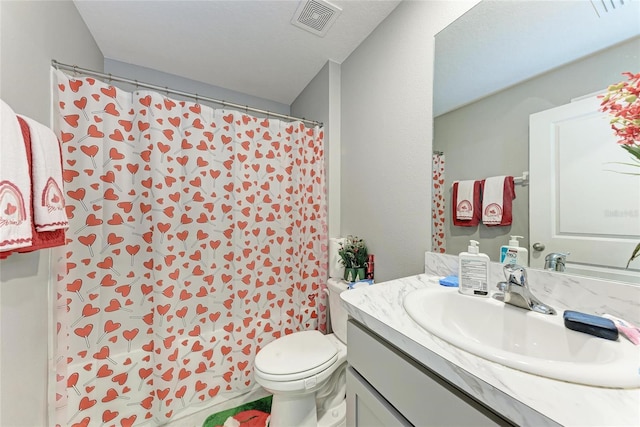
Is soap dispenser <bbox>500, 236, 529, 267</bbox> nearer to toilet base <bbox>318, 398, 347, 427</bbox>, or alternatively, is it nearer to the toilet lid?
the toilet lid

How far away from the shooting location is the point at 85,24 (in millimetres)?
1386

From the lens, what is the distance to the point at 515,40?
Answer: 0.80 metres

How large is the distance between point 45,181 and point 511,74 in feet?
5.50

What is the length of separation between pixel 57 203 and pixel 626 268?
1772mm

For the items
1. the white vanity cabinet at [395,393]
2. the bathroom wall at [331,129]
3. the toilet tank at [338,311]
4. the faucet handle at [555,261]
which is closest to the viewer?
A: the white vanity cabinet at [395,393]

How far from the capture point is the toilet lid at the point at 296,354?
113 cm

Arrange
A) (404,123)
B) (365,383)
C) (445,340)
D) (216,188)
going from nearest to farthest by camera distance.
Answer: (445,340), (365,383), (404,123), (216,188)

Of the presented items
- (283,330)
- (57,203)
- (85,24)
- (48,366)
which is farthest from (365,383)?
(85,24)

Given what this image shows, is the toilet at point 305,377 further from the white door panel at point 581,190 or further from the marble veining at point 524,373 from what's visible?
the white door panel at point 581,190

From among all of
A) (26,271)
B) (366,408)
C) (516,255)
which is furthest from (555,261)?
(26,271)

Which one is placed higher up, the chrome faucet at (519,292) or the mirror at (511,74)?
the mirror at (511,74)

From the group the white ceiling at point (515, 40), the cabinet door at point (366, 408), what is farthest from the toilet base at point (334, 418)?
the white ceiling at point (515, 40)

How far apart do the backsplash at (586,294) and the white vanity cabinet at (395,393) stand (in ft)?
1.54

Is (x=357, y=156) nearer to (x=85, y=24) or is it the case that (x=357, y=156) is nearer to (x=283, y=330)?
(x=283, y=330)
